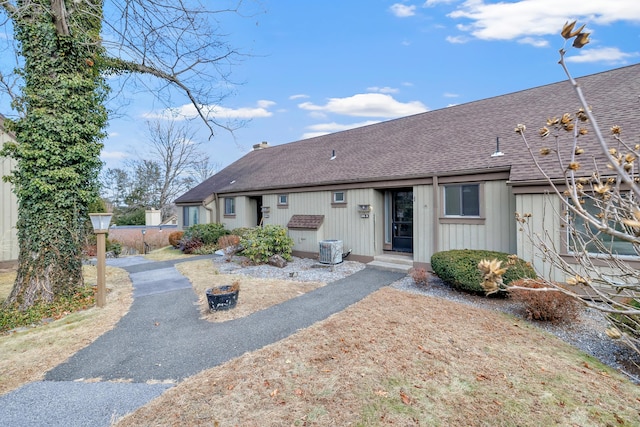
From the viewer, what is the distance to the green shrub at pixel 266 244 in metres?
10.5

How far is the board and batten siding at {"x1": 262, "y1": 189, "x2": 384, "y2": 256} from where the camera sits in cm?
1015

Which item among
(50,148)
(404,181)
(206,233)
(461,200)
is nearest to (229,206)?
(206,233)

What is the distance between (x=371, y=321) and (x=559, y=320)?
3.37m

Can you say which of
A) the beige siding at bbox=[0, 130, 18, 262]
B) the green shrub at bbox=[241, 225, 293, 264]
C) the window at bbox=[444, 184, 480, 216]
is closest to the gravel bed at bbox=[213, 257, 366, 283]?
the green shrub at bbox=[241, 225, 293, 264]

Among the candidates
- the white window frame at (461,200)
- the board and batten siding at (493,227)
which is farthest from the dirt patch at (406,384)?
the white window frame at (461,200)

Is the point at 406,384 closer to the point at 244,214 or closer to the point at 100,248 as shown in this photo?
the point at 100,248

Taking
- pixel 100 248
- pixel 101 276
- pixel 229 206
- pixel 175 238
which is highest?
pixel 229 206

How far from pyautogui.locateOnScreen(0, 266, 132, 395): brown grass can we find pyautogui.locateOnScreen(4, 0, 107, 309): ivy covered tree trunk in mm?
1360

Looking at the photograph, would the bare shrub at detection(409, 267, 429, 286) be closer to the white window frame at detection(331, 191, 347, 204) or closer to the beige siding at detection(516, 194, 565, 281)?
the beige siding at detection(516, 194, 565, 281)

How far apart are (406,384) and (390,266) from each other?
239 inches

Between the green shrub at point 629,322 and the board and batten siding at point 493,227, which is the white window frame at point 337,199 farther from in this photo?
the green shrub at point 629,322

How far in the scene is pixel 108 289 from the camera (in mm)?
→ 8148

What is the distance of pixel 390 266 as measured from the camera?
9.46 meters

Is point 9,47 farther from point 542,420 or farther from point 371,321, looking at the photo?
point 542,420
